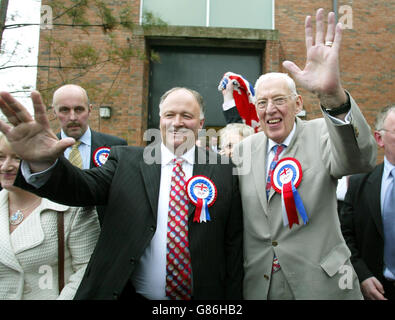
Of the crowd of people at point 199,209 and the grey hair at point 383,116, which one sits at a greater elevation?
the grey hair at point 383,116

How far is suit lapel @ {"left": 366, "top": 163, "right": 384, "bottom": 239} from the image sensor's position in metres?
2.69

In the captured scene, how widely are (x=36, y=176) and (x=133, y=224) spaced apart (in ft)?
1.85

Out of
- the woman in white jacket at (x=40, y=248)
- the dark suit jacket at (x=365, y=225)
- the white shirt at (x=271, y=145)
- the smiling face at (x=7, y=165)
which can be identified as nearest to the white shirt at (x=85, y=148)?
the smiling face at (x=7, y=165)

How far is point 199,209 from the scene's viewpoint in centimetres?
201

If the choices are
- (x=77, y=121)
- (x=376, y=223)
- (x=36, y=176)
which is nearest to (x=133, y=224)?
(x=36, y=176)

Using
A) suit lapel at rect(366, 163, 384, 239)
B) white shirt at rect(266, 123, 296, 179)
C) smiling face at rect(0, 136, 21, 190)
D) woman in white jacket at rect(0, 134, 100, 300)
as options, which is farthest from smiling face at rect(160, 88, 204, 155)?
suit lapel at rect(366, 163, 384, 239)

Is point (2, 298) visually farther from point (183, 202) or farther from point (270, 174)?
point (270, 174)

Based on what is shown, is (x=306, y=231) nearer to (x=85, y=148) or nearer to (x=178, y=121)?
(x=178, y=121)

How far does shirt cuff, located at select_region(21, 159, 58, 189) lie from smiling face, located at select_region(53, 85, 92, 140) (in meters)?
1.54

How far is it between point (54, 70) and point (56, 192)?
23.5ft

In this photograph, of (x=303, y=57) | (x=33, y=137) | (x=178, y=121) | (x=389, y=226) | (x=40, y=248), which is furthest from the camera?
(x=303, y=57)

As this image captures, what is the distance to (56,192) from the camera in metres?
1.72

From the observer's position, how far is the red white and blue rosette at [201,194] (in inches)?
78.7

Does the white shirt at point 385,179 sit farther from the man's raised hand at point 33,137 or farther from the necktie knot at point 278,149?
the man's raised hand at point 33,137
